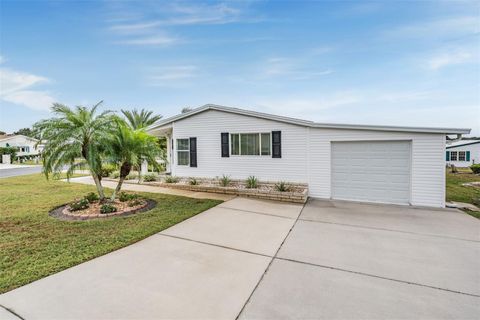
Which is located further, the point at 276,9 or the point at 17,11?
the point at 276,9

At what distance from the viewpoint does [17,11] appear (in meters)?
8.26

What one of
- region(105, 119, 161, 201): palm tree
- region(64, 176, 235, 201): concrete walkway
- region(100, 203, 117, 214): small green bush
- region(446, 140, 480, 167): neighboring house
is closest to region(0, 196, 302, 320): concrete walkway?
region(100, 203, 117, 214): small green bush

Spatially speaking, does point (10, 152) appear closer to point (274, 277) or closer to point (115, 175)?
point (115, 175)

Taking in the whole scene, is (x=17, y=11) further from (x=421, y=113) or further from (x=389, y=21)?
(x=421, y=113)

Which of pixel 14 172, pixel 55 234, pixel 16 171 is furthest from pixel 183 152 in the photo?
pixel 16 171

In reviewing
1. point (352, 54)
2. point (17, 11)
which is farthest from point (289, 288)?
point (17, 11)

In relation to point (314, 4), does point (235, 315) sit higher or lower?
lower

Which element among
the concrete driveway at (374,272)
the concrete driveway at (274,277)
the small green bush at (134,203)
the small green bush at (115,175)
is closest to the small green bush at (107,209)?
the small green bush at (134,203)

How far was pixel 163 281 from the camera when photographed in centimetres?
298

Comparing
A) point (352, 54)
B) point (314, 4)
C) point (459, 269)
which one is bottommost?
point (459, 269)

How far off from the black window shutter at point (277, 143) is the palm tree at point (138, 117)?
46.7 feet

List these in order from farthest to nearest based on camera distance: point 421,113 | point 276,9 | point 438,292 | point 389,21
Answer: point 421,113, point 276,9, point 389,21, point 438,292

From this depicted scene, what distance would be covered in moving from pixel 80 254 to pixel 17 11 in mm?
10288

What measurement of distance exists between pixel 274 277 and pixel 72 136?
6.25m
